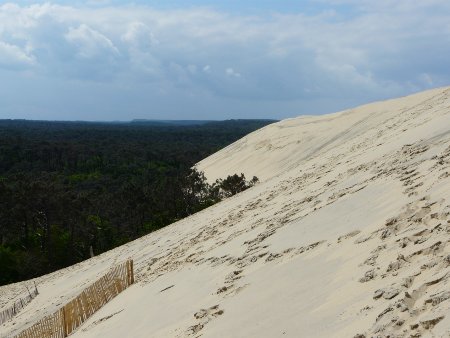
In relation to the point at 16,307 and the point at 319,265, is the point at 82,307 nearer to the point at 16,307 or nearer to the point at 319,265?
the point at 319,265

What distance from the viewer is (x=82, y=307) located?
9.23 meters

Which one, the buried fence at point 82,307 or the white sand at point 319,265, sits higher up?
the white sand at point 319,265

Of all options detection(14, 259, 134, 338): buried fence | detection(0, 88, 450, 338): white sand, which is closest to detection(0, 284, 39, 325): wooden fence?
detection(0, 88, 450, 338): white sand

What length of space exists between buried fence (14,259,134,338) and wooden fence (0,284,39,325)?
4.90m

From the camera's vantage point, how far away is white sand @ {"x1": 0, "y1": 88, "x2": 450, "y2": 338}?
456cm

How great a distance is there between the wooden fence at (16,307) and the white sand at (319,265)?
0.47 meters

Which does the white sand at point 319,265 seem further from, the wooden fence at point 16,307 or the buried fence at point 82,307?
the wooden fence at point 16,307

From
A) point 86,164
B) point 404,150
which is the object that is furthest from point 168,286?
point 86,164

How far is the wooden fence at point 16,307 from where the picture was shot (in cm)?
1419

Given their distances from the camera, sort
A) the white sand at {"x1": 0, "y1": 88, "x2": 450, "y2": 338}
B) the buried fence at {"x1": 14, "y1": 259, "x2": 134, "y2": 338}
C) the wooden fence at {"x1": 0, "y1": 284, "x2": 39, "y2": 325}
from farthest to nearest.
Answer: the wooden fence at {"x1": 0, "y1": 284, "x2": 39, "y2": 325}
the buried fence at {"x1": 14, "y1": 259, "x2": 134, "y2": 338}
the white sand at {"x1": 0, "y1": 88, "x2": 450, "y2": 338}

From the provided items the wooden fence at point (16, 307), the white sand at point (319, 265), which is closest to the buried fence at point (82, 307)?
the white sand at point (319, 265)

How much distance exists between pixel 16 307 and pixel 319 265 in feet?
38.5

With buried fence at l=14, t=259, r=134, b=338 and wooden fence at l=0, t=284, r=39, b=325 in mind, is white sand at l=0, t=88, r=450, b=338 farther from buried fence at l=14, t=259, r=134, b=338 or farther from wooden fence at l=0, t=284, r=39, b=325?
wooden fence at l=0, t=284, r=39, b=325

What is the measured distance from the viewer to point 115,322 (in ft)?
26.3
